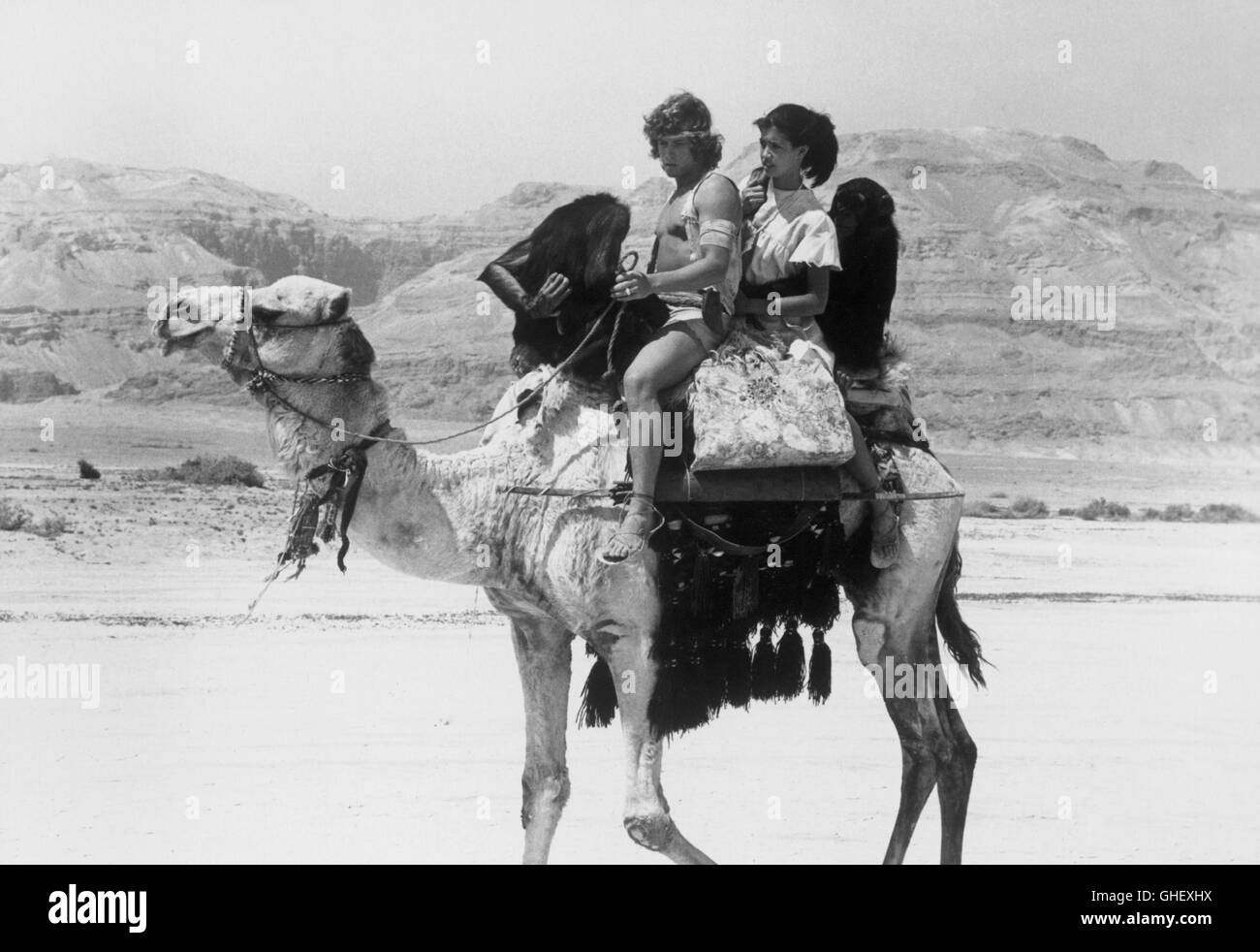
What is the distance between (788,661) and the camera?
307 inches

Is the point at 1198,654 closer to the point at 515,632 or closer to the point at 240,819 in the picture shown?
the point at 240,819

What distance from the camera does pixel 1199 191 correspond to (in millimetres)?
82188

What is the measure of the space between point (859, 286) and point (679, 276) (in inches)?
54.8

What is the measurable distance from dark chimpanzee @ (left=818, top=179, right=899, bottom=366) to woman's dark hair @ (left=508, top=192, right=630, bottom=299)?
3.94 ft

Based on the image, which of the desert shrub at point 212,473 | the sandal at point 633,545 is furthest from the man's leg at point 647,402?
the desert shrub at point 212,473

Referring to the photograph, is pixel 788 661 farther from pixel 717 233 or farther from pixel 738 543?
pixel 717 233

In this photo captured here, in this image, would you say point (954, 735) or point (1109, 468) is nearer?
point (954, 735)

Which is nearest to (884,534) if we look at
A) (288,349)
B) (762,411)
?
(762,411)

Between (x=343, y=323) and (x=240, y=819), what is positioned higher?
(x=343, y=323)

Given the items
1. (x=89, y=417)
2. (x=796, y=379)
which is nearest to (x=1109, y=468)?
(x=89, y=417)

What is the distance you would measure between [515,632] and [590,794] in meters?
3.72

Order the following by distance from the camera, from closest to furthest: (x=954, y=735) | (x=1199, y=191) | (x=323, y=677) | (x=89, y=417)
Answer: (x=954, y=735), (x=323, y=677), (x=89, y=417), (x=1199, y=191)

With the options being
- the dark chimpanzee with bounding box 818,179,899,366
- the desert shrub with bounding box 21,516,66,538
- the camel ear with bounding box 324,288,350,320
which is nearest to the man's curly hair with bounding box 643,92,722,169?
the dark chimpanzee with bounding box 818,179,899,366

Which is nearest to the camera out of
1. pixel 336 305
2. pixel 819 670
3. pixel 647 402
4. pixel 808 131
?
pixel 647 402
